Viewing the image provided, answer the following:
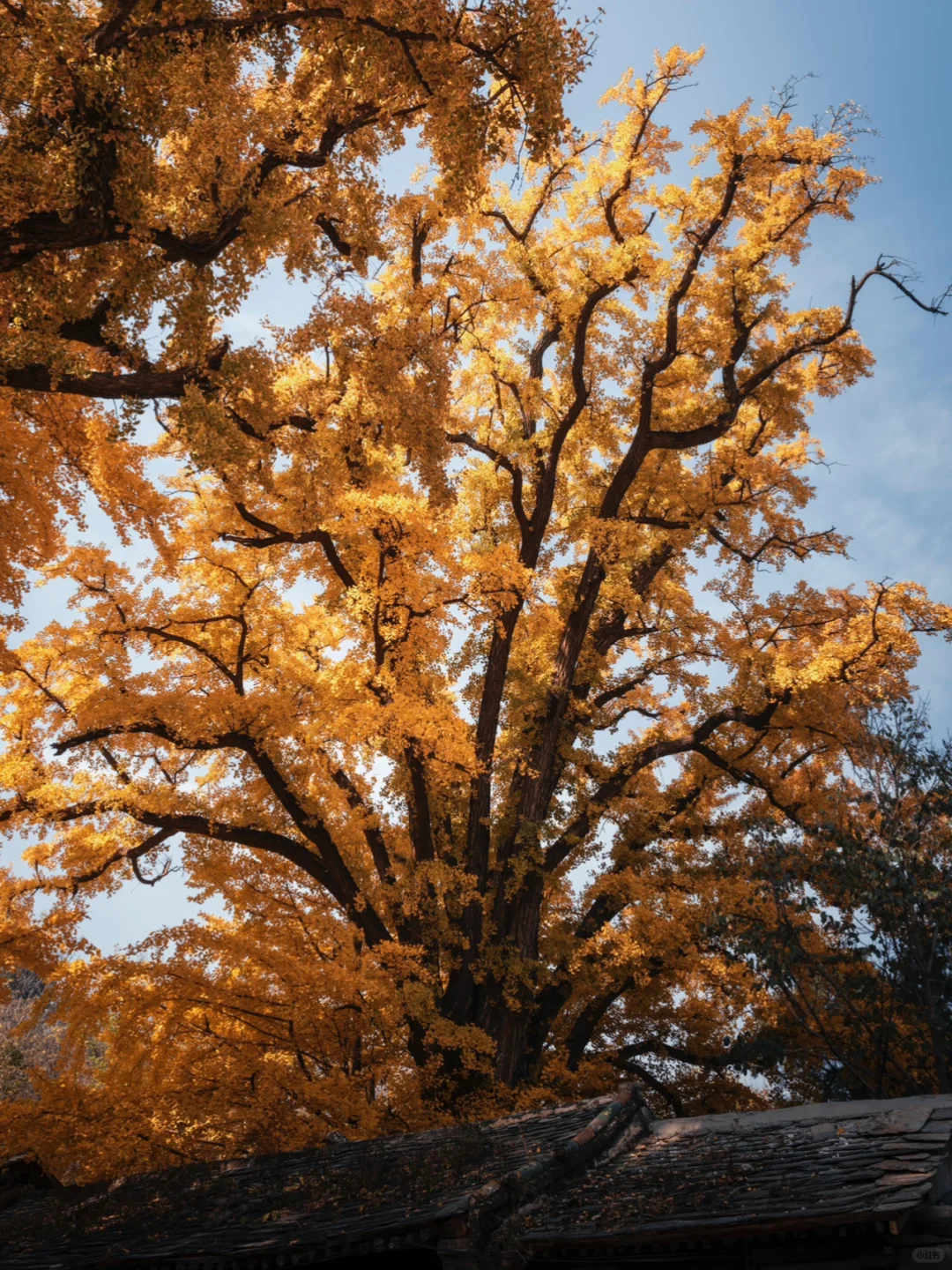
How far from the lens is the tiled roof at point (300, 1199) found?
654cm

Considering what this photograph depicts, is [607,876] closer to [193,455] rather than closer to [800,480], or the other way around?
[800,480]

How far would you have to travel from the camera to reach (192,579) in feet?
38.4

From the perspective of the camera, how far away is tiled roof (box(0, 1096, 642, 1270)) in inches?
257

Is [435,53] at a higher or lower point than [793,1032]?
higher

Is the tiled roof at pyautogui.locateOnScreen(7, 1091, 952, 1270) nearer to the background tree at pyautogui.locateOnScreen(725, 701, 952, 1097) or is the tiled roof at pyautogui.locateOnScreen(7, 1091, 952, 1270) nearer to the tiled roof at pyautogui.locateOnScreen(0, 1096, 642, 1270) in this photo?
the tiled roof at pyautogui.locateOnScreen(0, 1096, 642, 1270)

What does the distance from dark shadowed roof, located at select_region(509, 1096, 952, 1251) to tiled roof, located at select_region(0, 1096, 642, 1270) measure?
39 centimetres

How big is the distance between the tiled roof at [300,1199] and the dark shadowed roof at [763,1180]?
39 centimetres

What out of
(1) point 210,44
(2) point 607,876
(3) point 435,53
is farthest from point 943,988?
(1) point 210,44

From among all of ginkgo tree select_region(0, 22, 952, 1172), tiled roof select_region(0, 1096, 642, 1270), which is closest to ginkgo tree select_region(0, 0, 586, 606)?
ginkgo tree select_region(0, 22, 952, 1172)

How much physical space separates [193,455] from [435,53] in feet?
10.1

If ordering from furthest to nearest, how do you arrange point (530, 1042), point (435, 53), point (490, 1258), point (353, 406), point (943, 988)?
point (530, 1042), point (943, 988), point (353, 406), point (435, 53), point (490, 1258)

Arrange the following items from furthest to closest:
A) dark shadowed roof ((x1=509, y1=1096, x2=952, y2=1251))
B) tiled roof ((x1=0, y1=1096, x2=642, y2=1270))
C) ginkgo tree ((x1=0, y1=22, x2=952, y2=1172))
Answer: ginkgo tree ((x1=0, y1=22, x2=952, y2=1172))
tiled roof ((x1=0, y1=1096, x2=642, y2=1270))
dark shadowed roof ((x1=509, y1=1096, x2=952, y2=1251))

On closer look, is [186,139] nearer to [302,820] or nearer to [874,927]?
[302,820]

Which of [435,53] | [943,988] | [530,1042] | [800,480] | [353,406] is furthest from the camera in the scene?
[800,480]
